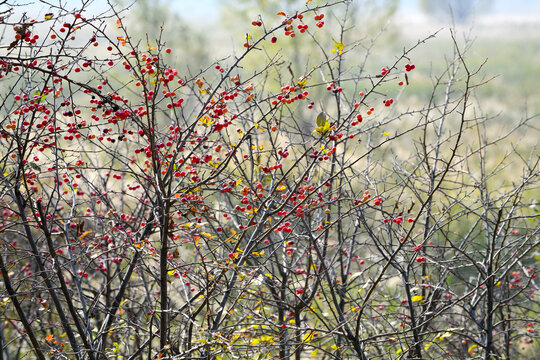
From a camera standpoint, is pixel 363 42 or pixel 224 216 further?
pixel 363 42

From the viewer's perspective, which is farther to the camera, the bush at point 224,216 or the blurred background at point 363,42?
the blurred background at point 363,42

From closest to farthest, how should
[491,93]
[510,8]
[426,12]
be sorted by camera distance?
[491,93]
[426,12]
[510,8]

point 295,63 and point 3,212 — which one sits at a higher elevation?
point 295,63

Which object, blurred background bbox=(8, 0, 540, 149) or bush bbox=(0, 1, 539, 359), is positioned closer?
bush bbox=(0, 1, 539, 359)

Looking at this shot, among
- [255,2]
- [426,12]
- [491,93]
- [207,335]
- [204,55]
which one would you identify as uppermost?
[426,12]

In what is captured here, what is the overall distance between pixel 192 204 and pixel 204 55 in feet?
59.3

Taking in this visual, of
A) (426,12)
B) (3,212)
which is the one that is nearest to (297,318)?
(3,212)

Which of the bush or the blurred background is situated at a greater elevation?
the blurred background

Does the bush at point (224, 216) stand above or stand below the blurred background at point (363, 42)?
below

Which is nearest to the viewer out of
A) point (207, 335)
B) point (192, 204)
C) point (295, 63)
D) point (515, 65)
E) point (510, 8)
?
point (207, 335)

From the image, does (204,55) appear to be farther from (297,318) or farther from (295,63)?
(297,318)

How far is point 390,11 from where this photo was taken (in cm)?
1977

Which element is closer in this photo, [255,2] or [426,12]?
[255,2]

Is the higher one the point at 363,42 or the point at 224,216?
the point at 363,42
